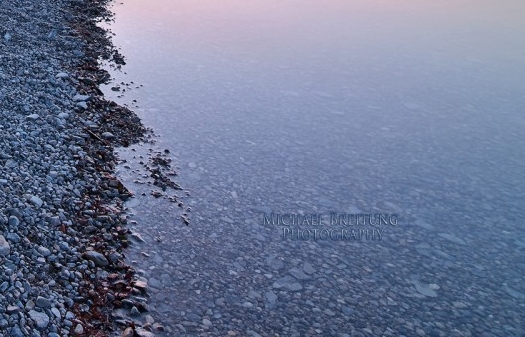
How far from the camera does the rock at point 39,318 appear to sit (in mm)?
4879

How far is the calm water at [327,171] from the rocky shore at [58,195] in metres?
→ 0.44

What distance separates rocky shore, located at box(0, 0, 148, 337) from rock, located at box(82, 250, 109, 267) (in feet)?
0.04

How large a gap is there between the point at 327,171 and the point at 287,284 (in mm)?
3247

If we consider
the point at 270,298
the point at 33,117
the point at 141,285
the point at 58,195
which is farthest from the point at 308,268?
the point at 33,117

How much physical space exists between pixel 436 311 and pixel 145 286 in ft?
10.9

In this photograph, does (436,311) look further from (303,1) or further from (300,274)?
(303,1)

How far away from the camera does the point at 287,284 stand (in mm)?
6559

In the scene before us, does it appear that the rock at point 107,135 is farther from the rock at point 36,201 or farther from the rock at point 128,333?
the rock at point 128,333

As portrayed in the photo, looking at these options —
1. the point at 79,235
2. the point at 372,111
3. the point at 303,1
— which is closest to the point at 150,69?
the point at 372,111

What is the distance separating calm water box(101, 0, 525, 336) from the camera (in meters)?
6.34

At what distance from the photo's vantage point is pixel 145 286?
6113 mm

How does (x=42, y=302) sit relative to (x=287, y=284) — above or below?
above

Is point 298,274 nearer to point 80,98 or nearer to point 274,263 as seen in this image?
point 274,263

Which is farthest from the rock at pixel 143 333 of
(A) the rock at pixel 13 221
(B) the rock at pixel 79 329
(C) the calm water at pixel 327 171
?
(A) the rock at pixel 13 221
